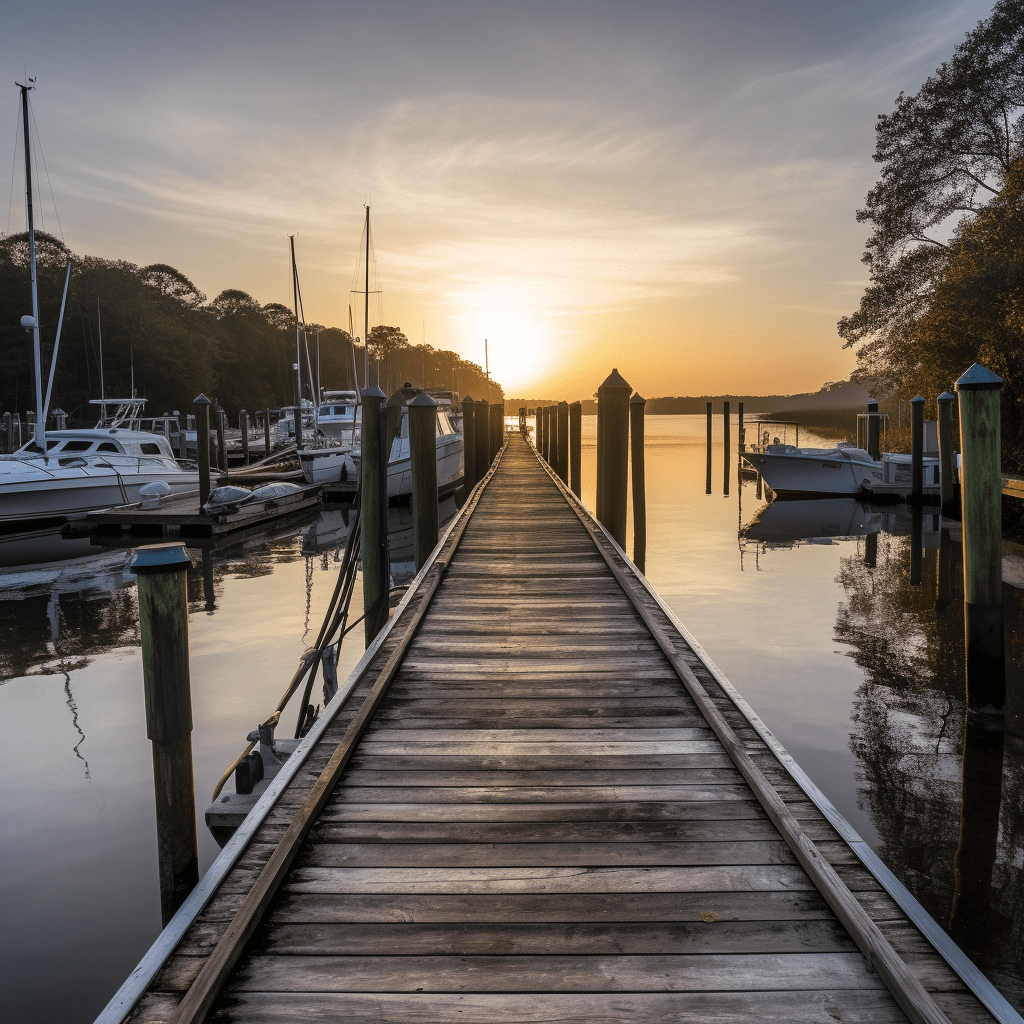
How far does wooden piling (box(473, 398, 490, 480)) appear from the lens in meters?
22.1

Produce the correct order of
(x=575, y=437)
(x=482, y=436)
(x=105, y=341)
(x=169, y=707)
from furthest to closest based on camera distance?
(x=105, y=341) → (x=482, y=436) → (x=575, y=437) → (x=169, y=707)

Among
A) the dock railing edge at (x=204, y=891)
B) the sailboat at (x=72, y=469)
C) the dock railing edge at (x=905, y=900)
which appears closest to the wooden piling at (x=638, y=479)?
the dock railing edge at (x=905, y=900)

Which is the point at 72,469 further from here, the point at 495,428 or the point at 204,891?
the point at 204,891

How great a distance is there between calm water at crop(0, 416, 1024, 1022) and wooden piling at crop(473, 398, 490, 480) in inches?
256

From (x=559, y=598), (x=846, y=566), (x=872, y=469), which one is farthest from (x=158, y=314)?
(x=559, y=598)

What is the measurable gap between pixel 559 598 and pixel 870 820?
9.18 feet

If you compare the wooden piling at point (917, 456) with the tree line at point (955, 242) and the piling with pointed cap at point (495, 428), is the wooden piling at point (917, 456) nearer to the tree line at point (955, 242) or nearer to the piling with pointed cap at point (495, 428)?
the tree line at point (955, 242)

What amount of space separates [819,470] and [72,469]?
2062 centimetres

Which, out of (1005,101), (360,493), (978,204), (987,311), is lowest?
(360,493)

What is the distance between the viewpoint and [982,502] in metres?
6.18

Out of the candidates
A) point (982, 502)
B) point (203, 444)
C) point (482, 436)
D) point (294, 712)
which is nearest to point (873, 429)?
point (482, 436)

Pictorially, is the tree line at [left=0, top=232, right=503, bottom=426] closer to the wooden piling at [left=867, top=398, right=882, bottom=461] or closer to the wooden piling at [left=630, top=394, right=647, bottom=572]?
the wooden piling at [left=867, top=398, right=882, bottom=461]

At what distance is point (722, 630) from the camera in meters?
10.8

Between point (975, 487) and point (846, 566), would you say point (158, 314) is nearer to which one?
point (846, 566)
